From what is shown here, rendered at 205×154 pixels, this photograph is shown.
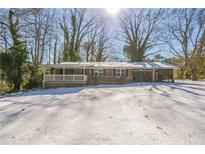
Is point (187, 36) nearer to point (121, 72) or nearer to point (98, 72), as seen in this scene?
point (121, 72)

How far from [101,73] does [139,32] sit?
1326 cm

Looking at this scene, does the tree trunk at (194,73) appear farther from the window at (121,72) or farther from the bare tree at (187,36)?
the window at (121,72)

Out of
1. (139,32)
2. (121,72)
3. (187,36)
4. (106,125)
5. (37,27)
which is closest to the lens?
(106,125)

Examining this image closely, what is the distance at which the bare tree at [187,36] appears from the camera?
947 inches

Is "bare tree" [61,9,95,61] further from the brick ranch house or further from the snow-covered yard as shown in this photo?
the snow-covered yard

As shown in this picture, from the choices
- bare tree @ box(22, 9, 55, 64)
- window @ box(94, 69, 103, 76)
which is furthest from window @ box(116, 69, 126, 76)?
bare tree @ box(22, 9, 55, 64)

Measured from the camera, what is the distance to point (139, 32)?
29.7 meters

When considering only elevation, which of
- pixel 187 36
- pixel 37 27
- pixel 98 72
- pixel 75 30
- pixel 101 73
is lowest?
pixel 101 73

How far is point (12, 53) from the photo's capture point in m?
14.3

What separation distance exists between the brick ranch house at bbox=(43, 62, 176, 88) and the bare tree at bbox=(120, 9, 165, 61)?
8.88m

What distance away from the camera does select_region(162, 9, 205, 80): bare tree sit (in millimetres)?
24062

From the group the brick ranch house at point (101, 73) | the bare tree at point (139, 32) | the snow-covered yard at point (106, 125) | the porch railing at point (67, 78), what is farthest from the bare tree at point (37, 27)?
the bare tree at point (139, 32)

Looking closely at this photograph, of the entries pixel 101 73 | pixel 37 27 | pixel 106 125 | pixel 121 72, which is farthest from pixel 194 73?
pixel 106 125
